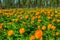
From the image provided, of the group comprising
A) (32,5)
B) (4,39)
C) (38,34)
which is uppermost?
(38,34)

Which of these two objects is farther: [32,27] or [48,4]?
[48,4]

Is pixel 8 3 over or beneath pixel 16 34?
beneath

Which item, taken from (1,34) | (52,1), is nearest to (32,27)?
(1,34)

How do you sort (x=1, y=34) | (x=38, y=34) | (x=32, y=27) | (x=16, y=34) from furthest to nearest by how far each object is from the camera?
(x=32, y=27)
(x=1, y=34)
(x=16, y=34)
(x=38, y=34)

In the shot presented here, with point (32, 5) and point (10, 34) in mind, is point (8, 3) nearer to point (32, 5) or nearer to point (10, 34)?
point (32, 5)

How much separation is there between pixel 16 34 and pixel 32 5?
→ 149ft

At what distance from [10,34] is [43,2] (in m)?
44.6

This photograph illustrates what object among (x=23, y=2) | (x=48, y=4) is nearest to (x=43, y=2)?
(x=48, y=4)

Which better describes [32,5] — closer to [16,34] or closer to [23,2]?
[23,2]

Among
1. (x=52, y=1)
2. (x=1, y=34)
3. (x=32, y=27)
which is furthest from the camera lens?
(x=52, y=1)

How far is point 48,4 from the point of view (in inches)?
1839

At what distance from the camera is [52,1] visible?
45.7 metres

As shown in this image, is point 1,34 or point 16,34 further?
point 1,34

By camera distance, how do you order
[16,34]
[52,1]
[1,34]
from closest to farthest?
[16,34], [1,34], [52,1]
